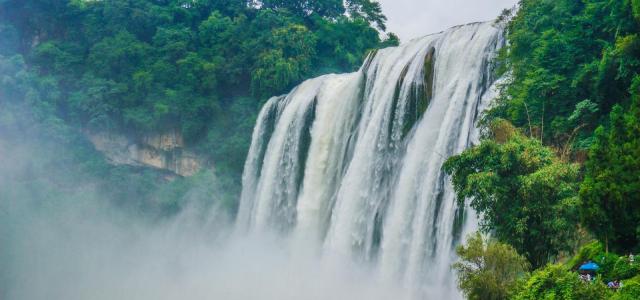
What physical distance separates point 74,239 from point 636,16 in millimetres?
26671

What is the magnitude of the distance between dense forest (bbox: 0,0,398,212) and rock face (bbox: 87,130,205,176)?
41cm

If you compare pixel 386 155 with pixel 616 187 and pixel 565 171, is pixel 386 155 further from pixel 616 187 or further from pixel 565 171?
pixel 616 187

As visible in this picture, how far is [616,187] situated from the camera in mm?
10664

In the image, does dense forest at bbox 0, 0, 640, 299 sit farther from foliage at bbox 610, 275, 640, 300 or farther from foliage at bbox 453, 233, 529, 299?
foliage at bbox 610, 275, 640, 300

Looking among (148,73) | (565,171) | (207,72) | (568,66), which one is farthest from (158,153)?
(565,171)

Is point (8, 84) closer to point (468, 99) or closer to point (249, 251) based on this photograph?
point (249, 251)

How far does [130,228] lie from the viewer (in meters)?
33.0

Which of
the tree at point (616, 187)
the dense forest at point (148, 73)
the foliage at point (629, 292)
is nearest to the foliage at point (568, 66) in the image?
the tree at point (616, 187)

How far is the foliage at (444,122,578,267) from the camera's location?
1156 cm

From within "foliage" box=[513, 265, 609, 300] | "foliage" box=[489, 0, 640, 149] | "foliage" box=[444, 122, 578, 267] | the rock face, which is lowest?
"foliage" box=[513, 265, 609, 300]

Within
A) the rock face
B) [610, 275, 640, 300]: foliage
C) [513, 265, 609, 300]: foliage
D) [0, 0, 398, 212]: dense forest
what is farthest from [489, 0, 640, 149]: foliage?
the rock face

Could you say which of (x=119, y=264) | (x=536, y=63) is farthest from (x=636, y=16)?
(x=119, y=264)

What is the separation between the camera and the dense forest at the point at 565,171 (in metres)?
10.7

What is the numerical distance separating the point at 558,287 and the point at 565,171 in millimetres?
2660
